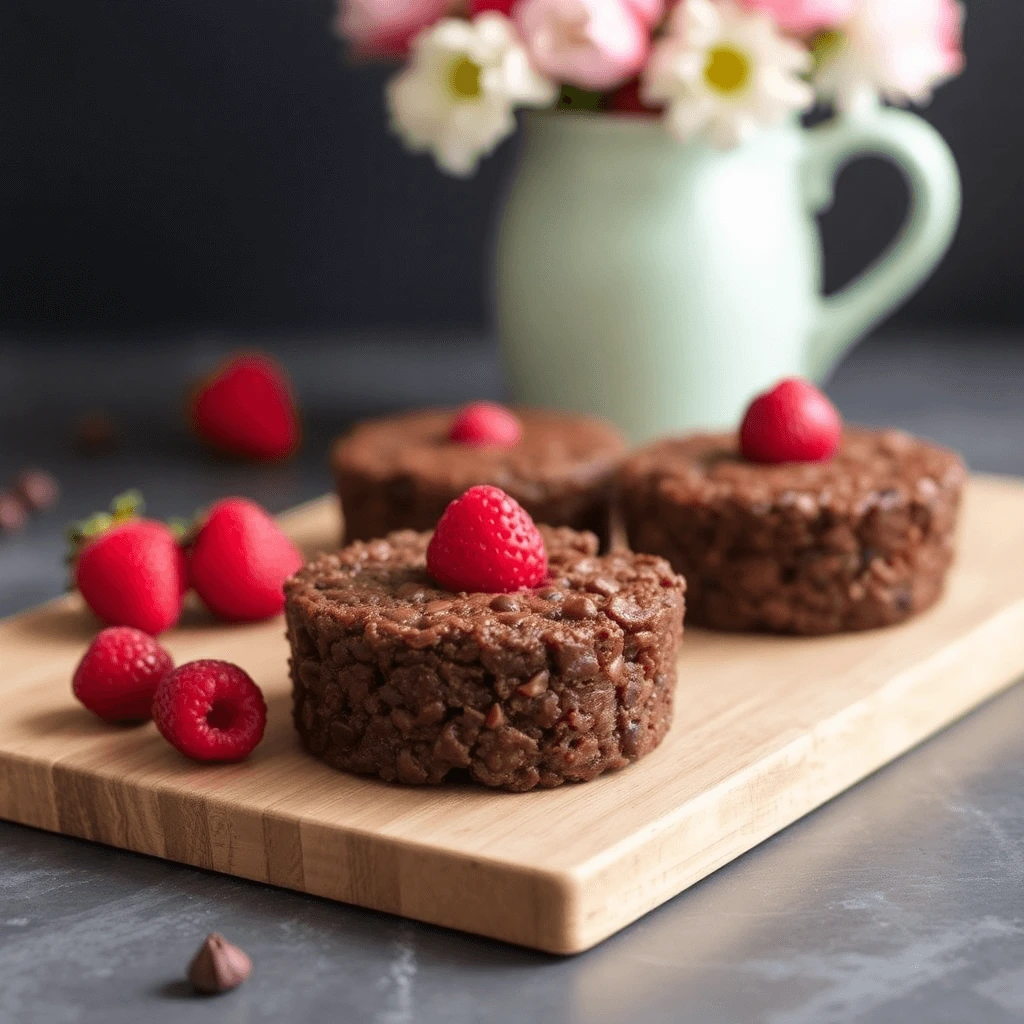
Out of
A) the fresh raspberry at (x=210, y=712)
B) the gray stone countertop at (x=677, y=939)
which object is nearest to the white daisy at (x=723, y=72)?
the gray stone countertop at (x=677, y=939)

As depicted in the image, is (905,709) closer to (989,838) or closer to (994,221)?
(989,838)

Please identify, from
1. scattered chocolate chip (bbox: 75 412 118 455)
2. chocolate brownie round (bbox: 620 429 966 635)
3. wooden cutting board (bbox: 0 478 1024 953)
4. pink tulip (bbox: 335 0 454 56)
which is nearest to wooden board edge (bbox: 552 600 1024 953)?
wooden cutting board (bbox: 0 478 1024 953)

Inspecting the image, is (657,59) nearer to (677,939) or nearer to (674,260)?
(674,260)

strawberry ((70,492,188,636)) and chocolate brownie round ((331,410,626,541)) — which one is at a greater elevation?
chocolate brownie round ((331,410,626,541))

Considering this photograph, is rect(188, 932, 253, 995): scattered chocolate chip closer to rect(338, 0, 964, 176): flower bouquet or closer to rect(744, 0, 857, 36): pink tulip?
rect(338, 0, 964, 176): flower bouquet

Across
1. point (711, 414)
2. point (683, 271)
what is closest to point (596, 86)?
point (683, 271)

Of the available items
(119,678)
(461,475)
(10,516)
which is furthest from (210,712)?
(10,516)
